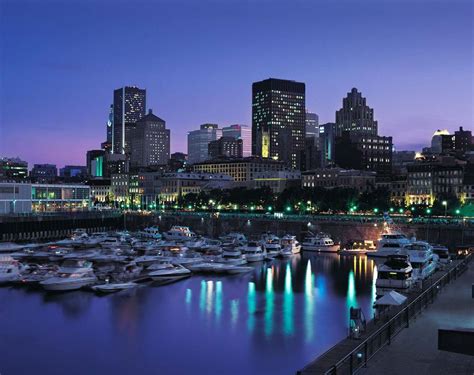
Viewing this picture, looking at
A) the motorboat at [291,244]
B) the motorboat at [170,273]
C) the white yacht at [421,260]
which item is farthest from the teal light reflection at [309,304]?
the motorboat at [291,244]

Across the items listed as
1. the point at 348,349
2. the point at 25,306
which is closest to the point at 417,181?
the point at 25,306

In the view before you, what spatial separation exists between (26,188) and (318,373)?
364ft

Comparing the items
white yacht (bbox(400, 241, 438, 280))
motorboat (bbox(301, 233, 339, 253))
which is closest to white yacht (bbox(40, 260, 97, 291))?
white yacht (bbox(400, 241, 438, 280))

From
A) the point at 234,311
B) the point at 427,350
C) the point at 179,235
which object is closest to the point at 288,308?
the point at 234,311

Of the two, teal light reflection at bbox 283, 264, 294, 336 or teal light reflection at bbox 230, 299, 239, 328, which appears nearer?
teal light reflection at bbox 283, 264, 294, 336

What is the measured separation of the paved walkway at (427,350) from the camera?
64.9 feet

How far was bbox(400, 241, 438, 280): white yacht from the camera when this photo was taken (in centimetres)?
5322

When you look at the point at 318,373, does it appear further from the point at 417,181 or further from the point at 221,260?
the point at 417,181

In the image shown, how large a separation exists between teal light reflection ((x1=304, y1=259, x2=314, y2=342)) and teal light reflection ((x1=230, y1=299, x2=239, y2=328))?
4855 mm

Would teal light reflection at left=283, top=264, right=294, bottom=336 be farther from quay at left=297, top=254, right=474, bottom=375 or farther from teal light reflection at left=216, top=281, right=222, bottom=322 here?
quay at left=297, top=254, right=474, bottom=375

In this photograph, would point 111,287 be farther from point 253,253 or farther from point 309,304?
point 253,253

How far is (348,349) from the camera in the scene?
22562mm

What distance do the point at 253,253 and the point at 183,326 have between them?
116 ft

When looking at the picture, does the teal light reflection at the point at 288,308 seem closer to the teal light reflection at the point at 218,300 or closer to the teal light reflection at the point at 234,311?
the teal light reflection at the point at 234,311
